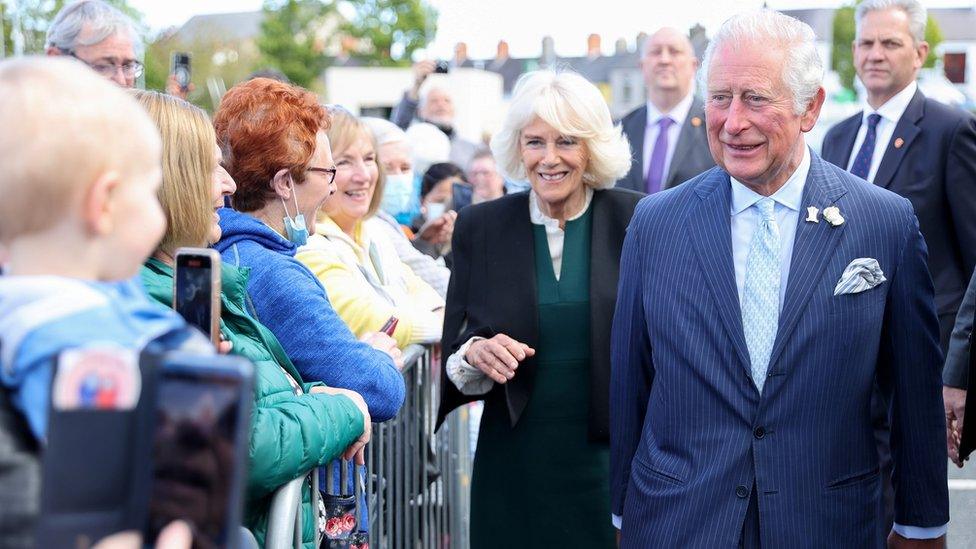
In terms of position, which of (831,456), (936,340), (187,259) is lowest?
(831,456)

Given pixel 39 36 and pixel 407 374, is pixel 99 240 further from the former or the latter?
pixel 39 36

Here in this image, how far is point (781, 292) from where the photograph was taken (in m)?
3.14

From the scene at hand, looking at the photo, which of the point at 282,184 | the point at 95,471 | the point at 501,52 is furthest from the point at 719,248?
the point at 501,52

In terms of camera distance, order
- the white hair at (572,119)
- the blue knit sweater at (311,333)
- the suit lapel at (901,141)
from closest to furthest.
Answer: the blue knit sweater at (311,333), the white hair at (572,119), the suit lapel at (901,141)

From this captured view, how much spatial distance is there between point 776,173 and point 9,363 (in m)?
2.33

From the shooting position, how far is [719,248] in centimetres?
320

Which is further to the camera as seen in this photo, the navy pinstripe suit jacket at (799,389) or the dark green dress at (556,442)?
the dark green dress at (556,442)

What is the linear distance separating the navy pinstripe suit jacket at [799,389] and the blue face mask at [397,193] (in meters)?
3.60

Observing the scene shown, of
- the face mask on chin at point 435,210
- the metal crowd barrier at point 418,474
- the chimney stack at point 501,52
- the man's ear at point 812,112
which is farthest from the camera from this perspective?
the chimney stack at point 501,52

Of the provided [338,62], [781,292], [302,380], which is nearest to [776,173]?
[781,292]

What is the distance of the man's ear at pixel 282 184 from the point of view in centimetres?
361

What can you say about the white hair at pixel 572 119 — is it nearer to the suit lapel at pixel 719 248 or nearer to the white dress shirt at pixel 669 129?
the suit lapel at pixel 719 248


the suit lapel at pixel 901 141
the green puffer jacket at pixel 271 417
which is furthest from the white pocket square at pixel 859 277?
the suit lapel at pixel 901 141

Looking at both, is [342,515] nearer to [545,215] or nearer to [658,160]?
[545,215]
